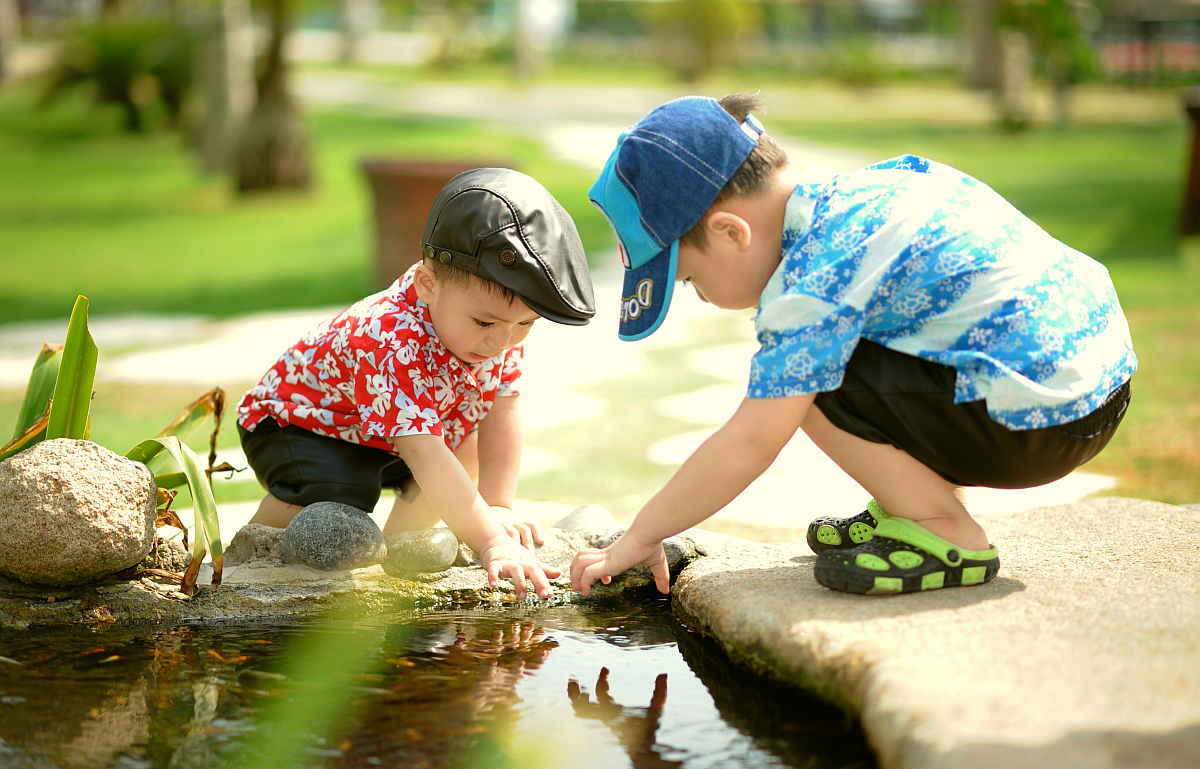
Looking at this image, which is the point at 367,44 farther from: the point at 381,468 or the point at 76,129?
the point at 381,468

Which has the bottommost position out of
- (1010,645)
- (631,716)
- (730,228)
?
(631,716)

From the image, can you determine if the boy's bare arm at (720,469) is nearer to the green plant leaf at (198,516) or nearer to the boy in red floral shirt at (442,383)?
the boy in red floral shirt at (442,383)

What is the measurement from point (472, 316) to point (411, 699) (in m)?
0.80

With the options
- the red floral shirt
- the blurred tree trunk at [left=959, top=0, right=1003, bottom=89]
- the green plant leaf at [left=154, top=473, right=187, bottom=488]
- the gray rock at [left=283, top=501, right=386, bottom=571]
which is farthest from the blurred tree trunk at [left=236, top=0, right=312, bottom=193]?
the blurred tree trunk at [left=959, top=0, right=1003, bottom=89]

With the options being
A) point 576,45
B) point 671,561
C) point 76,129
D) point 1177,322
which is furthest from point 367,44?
point 671,561

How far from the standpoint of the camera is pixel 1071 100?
23.4 meters

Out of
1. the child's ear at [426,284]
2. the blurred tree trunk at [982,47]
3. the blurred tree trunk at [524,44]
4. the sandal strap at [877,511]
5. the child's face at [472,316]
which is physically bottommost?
the sandal strap at [877,511]

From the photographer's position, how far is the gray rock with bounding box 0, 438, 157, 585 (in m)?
2.28

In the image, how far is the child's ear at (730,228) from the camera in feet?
7.28

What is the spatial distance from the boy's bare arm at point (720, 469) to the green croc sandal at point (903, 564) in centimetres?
21

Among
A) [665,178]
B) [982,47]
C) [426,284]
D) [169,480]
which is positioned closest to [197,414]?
[169,480]

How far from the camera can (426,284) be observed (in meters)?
2.62

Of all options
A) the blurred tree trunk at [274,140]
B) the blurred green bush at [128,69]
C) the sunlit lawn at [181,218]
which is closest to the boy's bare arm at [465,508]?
the sunlit lawn at [181,218]

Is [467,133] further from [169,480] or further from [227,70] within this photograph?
[169,480]
